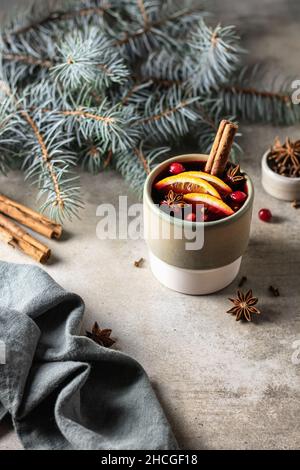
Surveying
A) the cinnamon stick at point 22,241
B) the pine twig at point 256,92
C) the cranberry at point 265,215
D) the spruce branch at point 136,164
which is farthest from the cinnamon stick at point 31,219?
the pine twig at point 256,92

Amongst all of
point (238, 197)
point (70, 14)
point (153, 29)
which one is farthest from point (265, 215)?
point (70, 14)

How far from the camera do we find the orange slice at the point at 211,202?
3.88 ft

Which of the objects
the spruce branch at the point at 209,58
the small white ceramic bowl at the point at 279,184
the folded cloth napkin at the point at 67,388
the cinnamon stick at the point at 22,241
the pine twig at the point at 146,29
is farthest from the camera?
the pine twig at the point at 146,29

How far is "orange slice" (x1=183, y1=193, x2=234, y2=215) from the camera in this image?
Answer: 1.18 m

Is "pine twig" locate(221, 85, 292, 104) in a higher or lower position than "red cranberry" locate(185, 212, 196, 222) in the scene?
lower

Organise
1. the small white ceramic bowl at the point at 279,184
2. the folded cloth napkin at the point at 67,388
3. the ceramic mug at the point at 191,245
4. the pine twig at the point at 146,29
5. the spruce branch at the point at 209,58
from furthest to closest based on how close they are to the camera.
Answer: the pine twig at the point at 146,29, the spruce branch at the point at 209,58, the small white ceramic bowl at the point at 279,184, the ceramic mug at the point at 191,245, the folded cloth napkin at the point at 67,388

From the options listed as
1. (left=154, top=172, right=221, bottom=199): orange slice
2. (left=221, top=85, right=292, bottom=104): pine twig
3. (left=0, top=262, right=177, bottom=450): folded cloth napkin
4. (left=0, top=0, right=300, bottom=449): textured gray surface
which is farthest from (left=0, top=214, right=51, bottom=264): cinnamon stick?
(left=221, top=85, right=292, bottom=104): pine twig

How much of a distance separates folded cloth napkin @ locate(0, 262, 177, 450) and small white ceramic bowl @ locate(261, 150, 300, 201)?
54cm

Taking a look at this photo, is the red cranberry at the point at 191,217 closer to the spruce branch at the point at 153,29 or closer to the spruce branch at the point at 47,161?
the spruce branch at the point at 47,161

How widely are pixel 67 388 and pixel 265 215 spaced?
0.60 m

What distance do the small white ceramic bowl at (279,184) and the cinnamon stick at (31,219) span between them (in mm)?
459

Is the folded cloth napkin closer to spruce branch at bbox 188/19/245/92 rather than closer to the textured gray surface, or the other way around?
the textured gray surface

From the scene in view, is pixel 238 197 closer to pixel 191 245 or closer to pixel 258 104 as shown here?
pixel 191 245
